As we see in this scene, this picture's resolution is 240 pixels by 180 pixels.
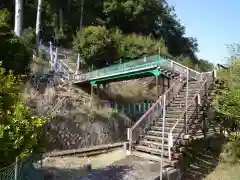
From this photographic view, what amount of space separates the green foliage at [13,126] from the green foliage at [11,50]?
27.3 feet

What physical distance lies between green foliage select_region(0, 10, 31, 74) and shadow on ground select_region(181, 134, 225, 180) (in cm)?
A: 993

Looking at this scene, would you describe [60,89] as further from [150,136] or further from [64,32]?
[64,32]

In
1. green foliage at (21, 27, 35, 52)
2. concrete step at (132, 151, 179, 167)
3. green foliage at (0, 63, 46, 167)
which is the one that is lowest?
concrete step at (132, 151, 179, 167)

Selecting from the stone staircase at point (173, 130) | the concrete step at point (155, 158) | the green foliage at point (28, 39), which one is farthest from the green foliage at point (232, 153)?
the green foliage at point (28, 39)

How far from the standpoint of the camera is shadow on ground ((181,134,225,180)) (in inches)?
477

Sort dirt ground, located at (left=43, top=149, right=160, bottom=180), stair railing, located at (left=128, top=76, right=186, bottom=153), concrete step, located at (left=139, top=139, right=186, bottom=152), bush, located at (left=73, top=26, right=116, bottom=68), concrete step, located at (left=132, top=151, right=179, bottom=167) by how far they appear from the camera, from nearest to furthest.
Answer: dirt ground, located at (left=43, top=149, right=160, bottom=180) < concrete step, located at (left=132, top=151, right=179, bottom=167) < concrete step, located at (left=139, top=139, right=186, bottom=152) < stair railing, located at (left=128, top=76, right=186, bottom=153) < bush, located at (left=73, top=26, right=116, bottom=68)

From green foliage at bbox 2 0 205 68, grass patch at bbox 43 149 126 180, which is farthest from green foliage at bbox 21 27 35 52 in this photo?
grass patch at bbox 43 149 126 180

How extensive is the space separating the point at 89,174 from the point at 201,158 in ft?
20.8

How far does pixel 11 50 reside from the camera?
1605 cm

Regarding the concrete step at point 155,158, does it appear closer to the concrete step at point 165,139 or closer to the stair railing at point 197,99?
the stair railing at point 197,99

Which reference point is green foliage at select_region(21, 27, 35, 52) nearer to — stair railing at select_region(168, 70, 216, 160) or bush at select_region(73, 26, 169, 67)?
bush at select_region(73, 26, 169, 67)

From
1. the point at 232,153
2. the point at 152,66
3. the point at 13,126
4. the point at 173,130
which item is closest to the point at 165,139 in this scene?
the point at 173,130

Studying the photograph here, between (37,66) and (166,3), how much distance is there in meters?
27.1

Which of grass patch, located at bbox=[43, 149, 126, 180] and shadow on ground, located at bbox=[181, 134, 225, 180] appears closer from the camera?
grass patch, located at bbox=[43, 149, 126, 180]
